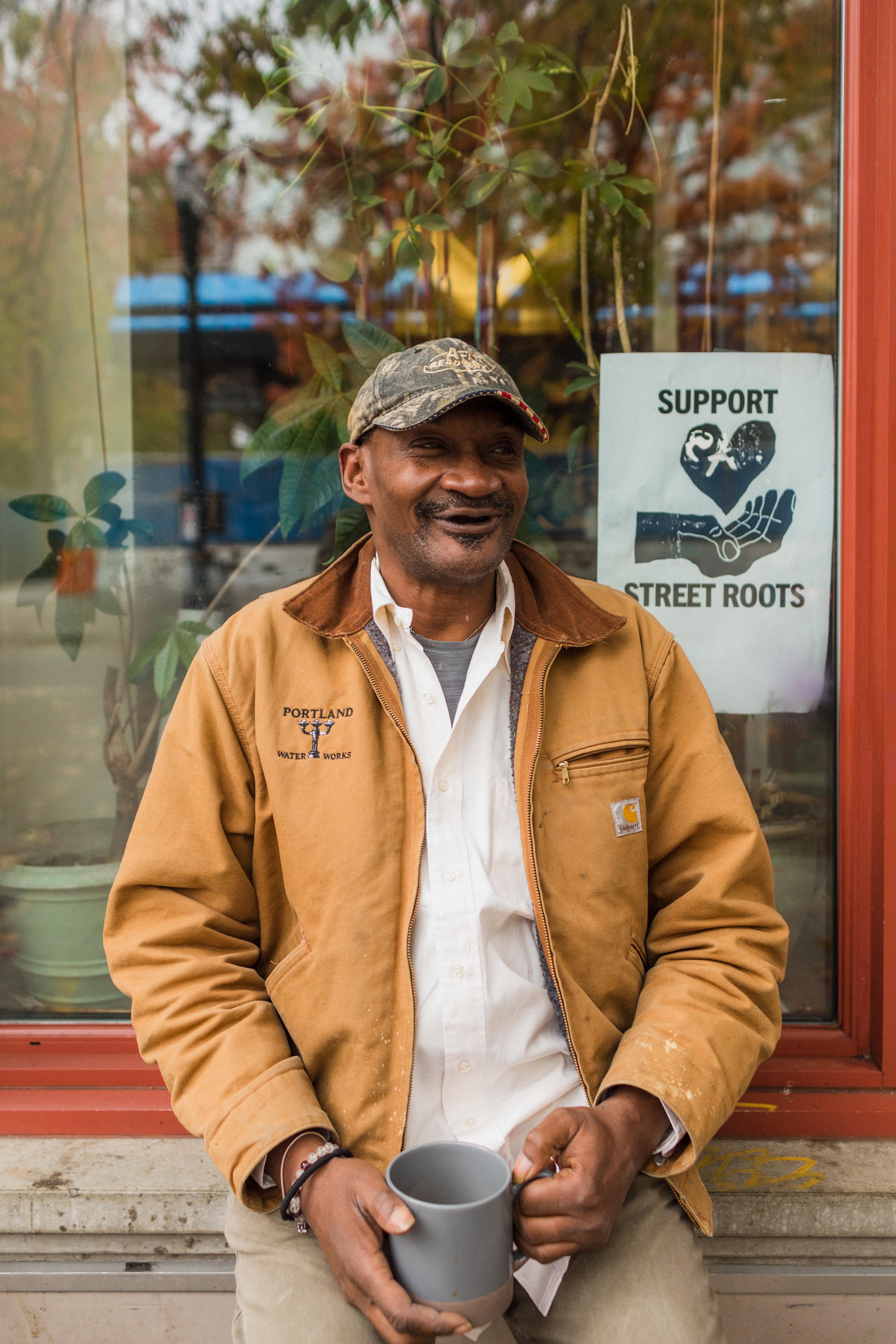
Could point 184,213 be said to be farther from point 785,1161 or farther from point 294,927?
point 785,1161

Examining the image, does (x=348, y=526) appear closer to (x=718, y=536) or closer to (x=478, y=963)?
(x=718, y=536)

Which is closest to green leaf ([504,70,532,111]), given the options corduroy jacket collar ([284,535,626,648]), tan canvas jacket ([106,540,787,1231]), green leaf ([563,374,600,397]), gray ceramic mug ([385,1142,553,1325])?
green leaf ([563,374,600,397])

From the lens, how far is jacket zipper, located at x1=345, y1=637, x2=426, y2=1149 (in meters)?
1.52

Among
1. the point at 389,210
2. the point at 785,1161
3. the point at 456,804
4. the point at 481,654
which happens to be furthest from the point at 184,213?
the point at 785,1161

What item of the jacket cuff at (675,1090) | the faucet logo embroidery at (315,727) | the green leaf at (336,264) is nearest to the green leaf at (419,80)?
the green leaf at (336,264)

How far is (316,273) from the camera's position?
7.75 feet

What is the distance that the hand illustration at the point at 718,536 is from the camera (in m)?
2.29

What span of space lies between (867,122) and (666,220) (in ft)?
1.46

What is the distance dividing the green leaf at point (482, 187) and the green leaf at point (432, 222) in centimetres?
6

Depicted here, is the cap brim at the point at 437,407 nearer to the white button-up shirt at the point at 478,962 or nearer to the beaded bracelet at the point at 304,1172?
the white button-up shirt at the point at 478,962

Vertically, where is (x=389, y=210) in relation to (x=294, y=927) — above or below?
above

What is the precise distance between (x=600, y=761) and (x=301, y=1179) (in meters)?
0.76

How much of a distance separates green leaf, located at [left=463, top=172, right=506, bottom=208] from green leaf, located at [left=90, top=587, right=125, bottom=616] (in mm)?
1255

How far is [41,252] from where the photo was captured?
2.41 metres
